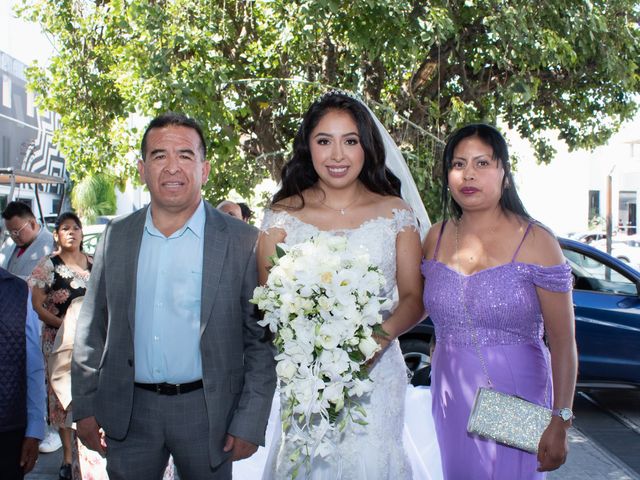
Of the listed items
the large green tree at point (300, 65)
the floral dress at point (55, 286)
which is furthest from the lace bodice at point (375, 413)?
the large green tree at point (300, 65)

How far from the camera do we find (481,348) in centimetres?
326

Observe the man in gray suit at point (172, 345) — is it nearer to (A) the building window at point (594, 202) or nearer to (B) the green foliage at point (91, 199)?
(B) the green foliage at point (91, 199)

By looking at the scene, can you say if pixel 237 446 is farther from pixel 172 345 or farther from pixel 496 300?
pixel 496 300

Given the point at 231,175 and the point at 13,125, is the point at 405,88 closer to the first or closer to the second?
the point at 231,175

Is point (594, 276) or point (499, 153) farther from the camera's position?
point (594, 276)

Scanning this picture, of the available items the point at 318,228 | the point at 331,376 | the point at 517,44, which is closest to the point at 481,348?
the point at 331,376

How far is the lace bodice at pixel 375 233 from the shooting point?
140 inches

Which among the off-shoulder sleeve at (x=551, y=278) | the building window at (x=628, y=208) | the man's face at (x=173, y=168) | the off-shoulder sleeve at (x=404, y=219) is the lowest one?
the building window at (x=628, y=208)

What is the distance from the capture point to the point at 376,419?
3.54 meters

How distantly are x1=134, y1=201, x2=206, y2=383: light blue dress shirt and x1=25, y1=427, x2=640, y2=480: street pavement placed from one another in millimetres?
3299

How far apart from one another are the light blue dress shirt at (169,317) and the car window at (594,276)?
5.85 m

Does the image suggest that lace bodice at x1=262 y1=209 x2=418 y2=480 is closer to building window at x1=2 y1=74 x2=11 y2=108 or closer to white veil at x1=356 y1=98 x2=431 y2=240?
white veil at x1=356 y1=98 x2=431 y2=240

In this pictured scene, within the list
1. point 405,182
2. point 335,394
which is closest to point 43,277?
point 405,182

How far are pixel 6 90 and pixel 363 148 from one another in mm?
20912
